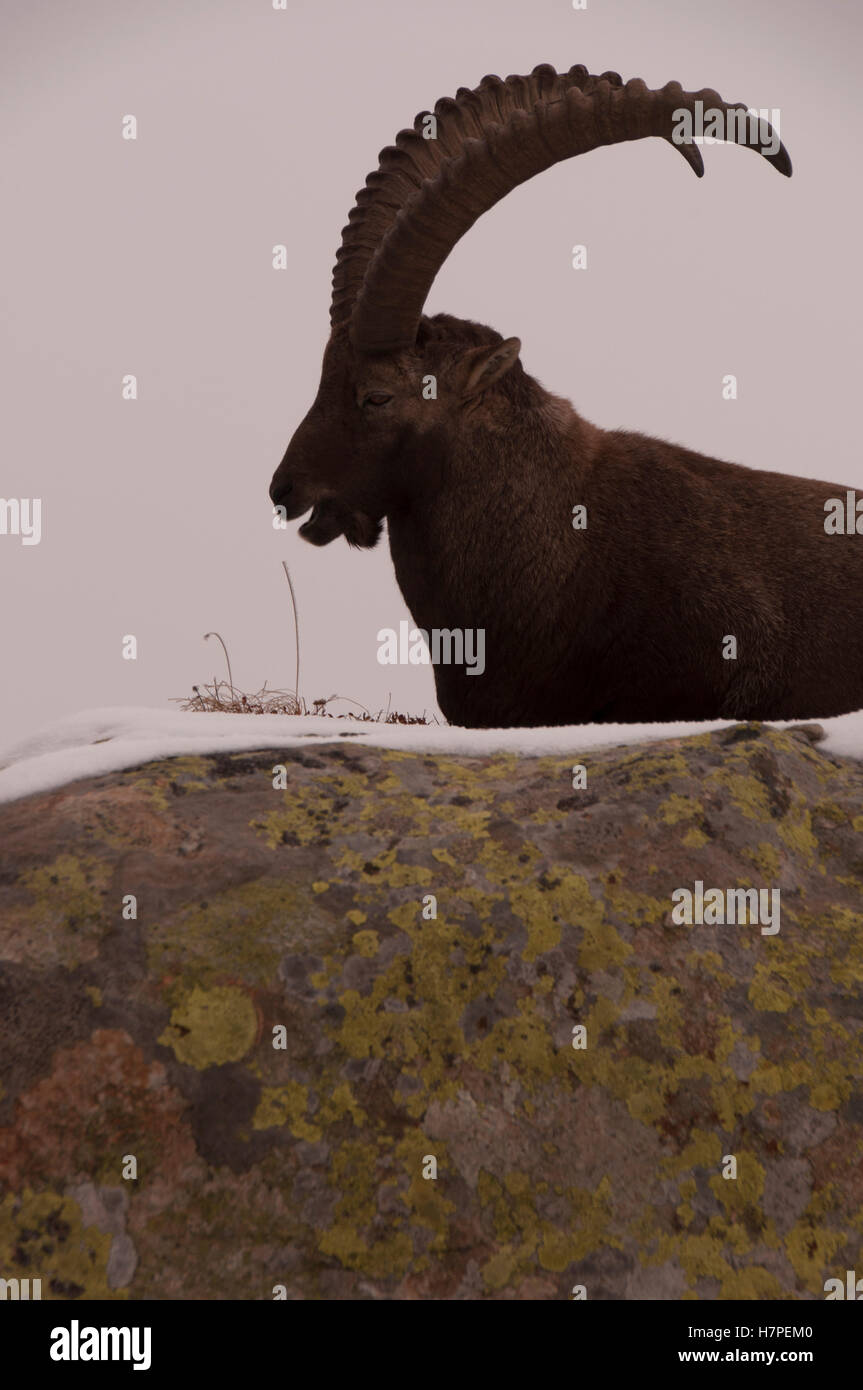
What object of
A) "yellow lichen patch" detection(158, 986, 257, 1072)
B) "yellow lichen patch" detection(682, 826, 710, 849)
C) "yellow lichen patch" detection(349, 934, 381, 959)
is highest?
"yellow lichen patch" detection(682, 826, 710, 849)

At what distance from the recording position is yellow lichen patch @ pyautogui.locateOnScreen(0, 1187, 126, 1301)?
115 inches

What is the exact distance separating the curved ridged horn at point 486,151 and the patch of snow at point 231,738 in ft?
6.57

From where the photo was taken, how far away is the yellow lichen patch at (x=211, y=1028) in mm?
3250

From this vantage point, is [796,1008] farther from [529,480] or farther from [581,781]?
[529,480]

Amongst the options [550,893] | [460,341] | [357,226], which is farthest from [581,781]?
[357,226]

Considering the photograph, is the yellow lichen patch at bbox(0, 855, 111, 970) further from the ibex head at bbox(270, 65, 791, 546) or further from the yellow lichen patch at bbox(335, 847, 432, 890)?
the ibex head at bbox(270, 65, 791, 546)

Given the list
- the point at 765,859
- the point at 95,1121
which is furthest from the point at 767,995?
the point at 95,1121

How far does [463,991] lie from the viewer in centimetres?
344

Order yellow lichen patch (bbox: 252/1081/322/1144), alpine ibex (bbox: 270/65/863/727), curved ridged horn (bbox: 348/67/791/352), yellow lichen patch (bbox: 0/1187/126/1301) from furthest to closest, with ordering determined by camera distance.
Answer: alpine ibex (bbox: 270/65/863/727), curved ridged horn (bbox: 348/67/791/352), yellow lichen patch (bbox: 252/1081/322/1144), yellow lichen patch (bbox: 0/1187/126/1301)

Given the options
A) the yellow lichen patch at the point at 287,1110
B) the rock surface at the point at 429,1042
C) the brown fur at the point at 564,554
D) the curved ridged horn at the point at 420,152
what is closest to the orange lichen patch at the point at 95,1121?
the rock surface at the point at 429,1042

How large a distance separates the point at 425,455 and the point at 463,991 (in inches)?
119

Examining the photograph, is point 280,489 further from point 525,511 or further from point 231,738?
point 231,738

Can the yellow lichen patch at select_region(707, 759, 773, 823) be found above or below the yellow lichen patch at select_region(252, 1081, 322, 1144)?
above

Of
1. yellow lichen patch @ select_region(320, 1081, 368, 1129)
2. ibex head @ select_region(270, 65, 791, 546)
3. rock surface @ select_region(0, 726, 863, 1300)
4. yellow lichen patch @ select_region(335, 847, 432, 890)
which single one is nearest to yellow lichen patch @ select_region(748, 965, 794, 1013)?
rock surface @ select_region(0, 726, 863, 1300)
